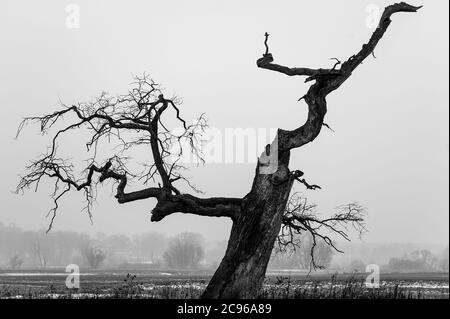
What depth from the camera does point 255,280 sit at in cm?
1828

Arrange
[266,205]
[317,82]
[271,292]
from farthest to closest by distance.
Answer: [271,292]
[317,82]
[266,205]

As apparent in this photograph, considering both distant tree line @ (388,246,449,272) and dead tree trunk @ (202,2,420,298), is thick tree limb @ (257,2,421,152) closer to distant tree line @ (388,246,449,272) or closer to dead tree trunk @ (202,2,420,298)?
dead tree trunk @ (202,2,420,298)

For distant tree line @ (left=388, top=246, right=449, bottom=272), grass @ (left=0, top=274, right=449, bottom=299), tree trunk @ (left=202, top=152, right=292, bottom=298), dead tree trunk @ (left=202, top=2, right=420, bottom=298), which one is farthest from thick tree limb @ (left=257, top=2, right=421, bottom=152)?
distant tree line @ (left=388, top=246, right=449, bottom=272)

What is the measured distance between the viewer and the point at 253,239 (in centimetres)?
1842

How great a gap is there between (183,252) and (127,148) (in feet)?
337

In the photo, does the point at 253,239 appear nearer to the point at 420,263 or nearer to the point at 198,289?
the point at 198,289

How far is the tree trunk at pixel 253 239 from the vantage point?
18172mm

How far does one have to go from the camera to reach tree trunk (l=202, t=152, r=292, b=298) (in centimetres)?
1817

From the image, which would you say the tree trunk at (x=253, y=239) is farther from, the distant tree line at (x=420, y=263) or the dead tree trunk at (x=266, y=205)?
the distant tree line at (x=420, y=263)

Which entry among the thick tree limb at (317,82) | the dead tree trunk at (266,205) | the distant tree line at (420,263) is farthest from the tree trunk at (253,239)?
the distant tree line at (420,263)

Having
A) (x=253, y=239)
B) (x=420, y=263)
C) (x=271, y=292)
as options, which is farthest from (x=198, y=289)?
(x=420, y=263)

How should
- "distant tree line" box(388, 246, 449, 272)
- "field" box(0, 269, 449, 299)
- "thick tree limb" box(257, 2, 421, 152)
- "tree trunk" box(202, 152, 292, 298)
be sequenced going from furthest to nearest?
"distant tree line" box(388, 246, 449, 272), "field" box(0, 269, 449, 299), "thick tree limb" box(257, 2, 421, 152), "tree trunk" box(202, 152, 292, 298)

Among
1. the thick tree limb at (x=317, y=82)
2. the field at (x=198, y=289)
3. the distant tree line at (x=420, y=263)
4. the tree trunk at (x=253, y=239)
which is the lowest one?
the distant tree line at (x=420, y=263)
